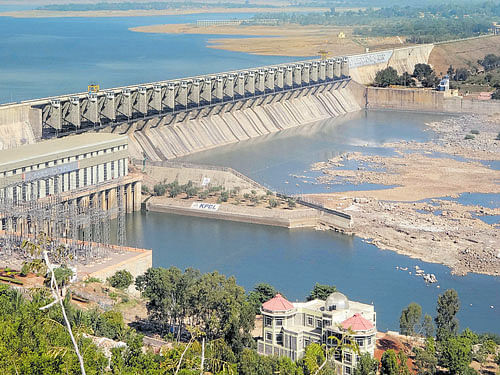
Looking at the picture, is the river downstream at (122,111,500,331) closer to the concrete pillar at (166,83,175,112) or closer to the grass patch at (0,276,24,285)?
the concrete pillar at (166,83,175,112)

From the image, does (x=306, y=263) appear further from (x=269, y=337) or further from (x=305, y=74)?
(x=305, y=74)

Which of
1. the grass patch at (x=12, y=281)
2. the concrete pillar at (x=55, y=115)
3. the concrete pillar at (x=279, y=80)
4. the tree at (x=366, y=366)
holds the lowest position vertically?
the tree at (x=366, y=366)

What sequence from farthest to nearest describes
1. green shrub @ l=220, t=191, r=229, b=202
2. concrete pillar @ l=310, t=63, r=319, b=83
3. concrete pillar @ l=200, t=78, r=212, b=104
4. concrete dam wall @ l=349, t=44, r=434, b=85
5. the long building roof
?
concrete dam wall @ l=349, t=44, r=434, b=85 < concrete pillar @ l=310, t=63, r=319, b=83 < concrete pillar @ l=200, t=78, r=212, b=104 < green shrub @ l=220, t=191, r=229, b=202 < the long building roof

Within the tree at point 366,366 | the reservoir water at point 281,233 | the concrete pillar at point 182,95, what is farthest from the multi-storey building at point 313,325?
the concrete pillar at point 182,95

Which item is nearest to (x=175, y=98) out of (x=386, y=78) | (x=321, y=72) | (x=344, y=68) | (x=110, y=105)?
(x=110, y=105)

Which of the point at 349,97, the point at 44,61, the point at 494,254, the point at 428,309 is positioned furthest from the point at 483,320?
the point at 44,61

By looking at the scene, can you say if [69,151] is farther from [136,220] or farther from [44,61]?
[44,61]

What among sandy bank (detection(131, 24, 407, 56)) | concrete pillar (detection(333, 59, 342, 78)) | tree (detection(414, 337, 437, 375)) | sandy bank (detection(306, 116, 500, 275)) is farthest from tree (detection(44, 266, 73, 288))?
sandy bank (detection(131, 24, 407, 56))

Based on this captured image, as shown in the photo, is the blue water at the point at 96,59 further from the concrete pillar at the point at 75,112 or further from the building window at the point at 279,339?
the building window at the point at 279,339
